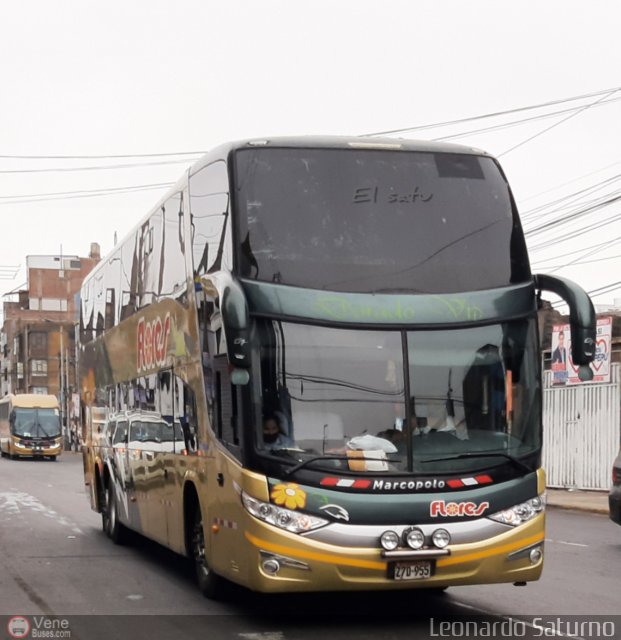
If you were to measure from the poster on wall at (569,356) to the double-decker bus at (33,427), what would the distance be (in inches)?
1486

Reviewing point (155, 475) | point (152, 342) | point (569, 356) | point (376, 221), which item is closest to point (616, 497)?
point (155, 475)

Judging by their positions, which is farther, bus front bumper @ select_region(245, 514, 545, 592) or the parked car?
Result: the parked car

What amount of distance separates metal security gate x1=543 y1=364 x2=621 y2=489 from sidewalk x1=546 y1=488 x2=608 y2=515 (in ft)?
0.84

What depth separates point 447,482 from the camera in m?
9.18

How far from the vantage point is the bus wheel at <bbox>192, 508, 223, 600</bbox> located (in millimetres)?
10812

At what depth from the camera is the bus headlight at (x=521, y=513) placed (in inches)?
366

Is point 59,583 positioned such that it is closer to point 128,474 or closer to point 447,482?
point 128,474

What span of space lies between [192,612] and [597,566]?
18.6 ft

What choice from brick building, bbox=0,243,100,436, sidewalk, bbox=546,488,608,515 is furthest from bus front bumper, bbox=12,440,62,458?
brick building, bbox=0,243,100,436

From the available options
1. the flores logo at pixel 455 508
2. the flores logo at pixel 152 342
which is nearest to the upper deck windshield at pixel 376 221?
the flores logo at pixel 455 508

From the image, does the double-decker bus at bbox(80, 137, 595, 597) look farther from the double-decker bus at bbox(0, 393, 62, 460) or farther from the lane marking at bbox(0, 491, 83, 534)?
the double-decker bus at bbox(0, 393, 62, 460)

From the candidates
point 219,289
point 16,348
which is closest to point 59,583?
point 219,289

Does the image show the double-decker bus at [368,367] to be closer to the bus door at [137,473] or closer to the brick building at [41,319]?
the bus door at [137,473]

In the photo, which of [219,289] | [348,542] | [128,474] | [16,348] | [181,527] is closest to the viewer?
A: [348,542]
